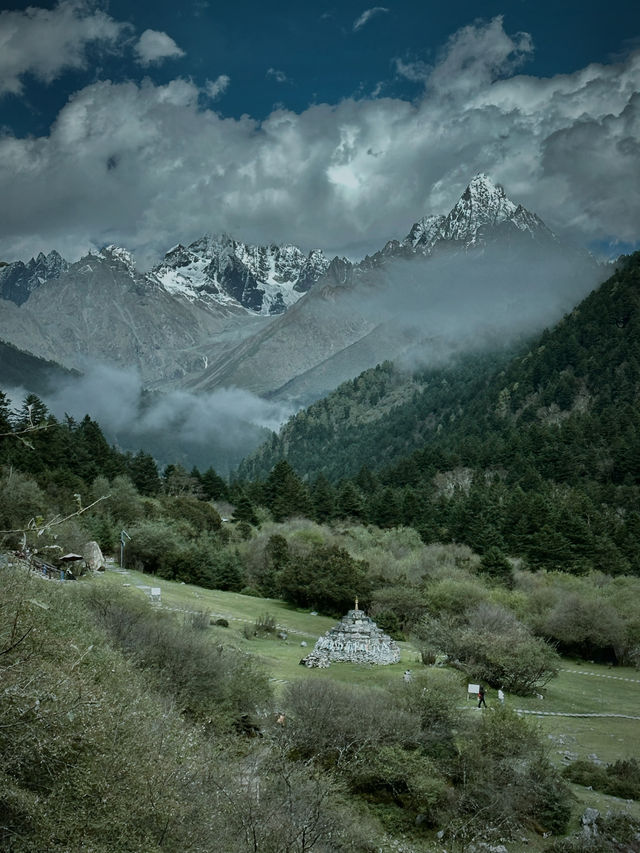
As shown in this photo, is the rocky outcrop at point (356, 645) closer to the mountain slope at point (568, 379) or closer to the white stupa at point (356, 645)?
the white stupa at point (356, 645)

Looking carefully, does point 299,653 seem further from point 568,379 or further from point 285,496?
point 568,379

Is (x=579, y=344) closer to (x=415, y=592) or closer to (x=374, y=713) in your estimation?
(x=415, y=592)

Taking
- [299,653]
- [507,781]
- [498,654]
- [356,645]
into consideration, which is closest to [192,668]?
[507,781]

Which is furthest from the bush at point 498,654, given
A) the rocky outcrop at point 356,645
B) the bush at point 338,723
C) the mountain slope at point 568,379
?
the mountain slope at point 568,379

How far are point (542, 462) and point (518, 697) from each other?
82.1 metres

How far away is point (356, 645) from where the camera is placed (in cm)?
4397

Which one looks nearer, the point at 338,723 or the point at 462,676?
the point at 338,723

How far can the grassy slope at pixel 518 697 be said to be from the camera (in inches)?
1277

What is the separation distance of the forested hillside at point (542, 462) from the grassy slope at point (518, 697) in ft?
88.3

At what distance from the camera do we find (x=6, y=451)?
7475cm

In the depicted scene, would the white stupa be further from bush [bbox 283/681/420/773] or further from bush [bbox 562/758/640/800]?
bush [bbox 562/758/640/800]

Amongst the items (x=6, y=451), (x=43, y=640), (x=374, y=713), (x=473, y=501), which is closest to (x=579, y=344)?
(x=473, y=501)

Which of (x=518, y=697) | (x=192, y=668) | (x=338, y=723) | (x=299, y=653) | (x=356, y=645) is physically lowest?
(x=518, y=697)

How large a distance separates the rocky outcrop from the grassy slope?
95cm
